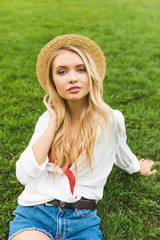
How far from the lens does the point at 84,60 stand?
199cm

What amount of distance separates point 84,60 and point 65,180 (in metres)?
1.05

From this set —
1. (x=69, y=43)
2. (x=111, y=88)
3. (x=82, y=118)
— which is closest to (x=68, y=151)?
(x=82, y=118)

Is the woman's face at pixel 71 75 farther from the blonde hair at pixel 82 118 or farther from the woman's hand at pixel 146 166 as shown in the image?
the woman's hand at pixel 146 166

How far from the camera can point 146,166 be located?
2834 mm

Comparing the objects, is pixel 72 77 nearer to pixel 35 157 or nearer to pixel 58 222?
pixel 35 157

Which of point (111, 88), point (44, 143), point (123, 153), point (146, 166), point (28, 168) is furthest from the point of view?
point (111, 88)

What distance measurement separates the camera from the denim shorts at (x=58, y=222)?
6.33 ft

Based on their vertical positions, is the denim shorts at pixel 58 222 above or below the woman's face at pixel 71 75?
below

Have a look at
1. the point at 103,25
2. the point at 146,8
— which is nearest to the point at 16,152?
the point at 103,25

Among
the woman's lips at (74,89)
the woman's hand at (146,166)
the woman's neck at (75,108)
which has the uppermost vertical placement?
the woman's lips at (74,89)

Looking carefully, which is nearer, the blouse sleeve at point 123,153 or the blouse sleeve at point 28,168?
A: the blouse sleeve at point 28,168

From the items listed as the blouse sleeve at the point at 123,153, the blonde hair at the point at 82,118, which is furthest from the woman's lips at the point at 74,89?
the blouse sleeve at the point at 123,153

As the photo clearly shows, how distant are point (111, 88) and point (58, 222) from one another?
2695 millimetres

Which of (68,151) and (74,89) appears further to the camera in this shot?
(68,151)
